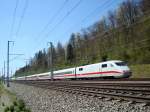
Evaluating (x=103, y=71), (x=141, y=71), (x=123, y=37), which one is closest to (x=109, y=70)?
(x=103, y=71)

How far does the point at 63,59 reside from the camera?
100m

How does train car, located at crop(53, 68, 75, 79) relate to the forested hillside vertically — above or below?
below

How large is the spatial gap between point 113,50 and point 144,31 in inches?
462

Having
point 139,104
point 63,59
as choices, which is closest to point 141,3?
point 139,104

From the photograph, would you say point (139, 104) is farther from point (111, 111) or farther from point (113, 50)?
point (113, 50)

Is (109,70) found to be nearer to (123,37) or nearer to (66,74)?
(66,74)

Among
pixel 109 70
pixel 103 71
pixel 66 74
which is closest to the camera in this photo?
pixel 109 70

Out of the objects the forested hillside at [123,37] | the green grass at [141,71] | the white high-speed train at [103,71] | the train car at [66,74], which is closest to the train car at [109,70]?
the white high-speed train at [103,71]

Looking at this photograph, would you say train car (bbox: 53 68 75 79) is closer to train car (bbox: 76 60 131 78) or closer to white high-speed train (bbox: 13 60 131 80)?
white high-speed train (bbox: 13 60 131 80)

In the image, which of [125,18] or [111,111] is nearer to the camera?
[111,111]

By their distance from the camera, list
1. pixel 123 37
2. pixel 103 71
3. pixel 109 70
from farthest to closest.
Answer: pixel 123 37
pixel 103 71
pixel 109 70

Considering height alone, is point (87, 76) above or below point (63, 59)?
below

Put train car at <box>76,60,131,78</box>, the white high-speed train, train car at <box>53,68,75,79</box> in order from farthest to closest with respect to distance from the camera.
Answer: train car at <box>53,68,75,79</box> < the white high-speed train < train car at <box>76,60,131,78</box>

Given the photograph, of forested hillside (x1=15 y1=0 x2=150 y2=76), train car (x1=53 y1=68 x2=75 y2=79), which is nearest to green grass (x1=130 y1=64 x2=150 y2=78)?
forested hillside (x1=15 y1=0 x2=150 y2=76)
